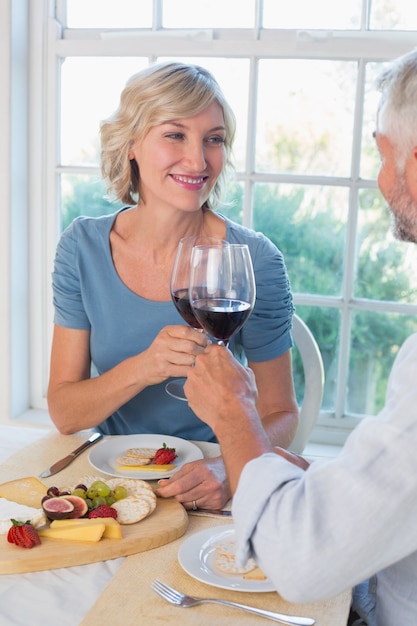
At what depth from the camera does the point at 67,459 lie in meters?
1.52

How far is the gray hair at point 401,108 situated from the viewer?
1.00m

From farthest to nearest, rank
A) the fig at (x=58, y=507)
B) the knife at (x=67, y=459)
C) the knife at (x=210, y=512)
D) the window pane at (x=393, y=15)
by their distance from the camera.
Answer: the window pane at (x=393, y=15), the knife at (x=67, y=459), the knife at (x=210, y=512), the fig at (x=58, y=507)

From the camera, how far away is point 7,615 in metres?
1.04

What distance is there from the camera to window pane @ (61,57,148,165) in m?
2.79

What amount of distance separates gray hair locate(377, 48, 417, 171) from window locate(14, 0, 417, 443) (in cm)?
157

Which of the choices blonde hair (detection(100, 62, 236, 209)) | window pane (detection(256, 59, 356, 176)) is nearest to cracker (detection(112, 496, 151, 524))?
blonde hair (detection(100, 62, 236, 209))

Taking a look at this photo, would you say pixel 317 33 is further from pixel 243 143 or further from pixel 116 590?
pixel 116 590

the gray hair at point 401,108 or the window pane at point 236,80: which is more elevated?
the window pane at point 236,80

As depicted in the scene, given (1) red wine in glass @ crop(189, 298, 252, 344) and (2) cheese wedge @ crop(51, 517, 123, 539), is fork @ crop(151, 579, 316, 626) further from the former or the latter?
(1) red wine in glass @ crop(189, 298, 252, 344)

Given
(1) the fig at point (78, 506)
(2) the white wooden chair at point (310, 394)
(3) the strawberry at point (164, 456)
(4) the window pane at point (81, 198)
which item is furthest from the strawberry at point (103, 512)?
(4) the window pane at point (81, 198)

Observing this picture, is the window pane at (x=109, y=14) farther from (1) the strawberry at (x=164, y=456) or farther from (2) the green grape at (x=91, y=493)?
(2) the green grape at (x=91, y=493)

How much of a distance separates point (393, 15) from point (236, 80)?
21.0 inches

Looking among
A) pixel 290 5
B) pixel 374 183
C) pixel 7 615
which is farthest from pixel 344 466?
pixel 290 5

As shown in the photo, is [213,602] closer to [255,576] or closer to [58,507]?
[255,576]
